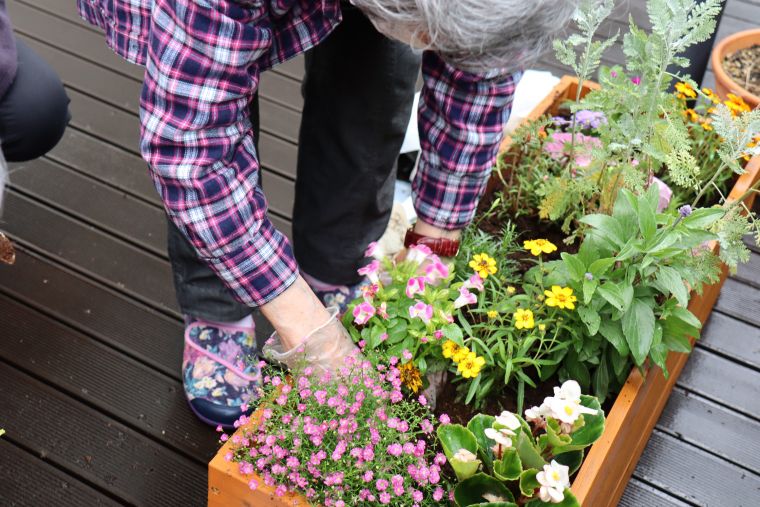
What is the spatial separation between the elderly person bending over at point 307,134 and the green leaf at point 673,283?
32 centimetres

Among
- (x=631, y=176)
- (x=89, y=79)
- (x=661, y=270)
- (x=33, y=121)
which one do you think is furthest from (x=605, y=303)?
(x=89, y=79)

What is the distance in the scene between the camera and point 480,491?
3.79 feet

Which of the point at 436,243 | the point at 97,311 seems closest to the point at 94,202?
the point at 97,311

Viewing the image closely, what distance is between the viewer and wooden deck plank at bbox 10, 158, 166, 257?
2.16 m

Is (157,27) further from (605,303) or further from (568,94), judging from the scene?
(568,94)

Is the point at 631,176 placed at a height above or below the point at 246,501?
above

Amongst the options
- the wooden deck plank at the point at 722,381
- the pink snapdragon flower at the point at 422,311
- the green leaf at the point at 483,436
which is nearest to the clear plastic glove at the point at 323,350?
the pink snapdragon flower at the point at 422,311

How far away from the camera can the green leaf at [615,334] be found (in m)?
1.33

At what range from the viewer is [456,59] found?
3.23 ft

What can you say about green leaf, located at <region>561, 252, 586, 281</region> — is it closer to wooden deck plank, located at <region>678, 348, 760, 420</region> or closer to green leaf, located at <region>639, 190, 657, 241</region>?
green leaf, located at <region>639, 190, 657, 241</region>

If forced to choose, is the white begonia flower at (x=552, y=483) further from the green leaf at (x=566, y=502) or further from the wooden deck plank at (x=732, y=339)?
the wooden deck plank at (x=732, y=339)

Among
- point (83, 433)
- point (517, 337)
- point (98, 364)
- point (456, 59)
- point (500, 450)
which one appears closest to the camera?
point (456, 59)

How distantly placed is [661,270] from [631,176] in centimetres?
23

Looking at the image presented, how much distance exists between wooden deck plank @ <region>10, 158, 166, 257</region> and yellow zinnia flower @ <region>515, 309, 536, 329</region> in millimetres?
1089
